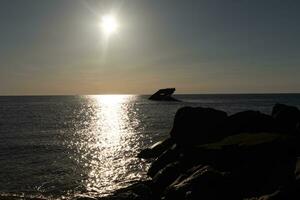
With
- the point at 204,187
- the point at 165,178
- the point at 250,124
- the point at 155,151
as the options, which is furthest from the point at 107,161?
the point at 204,187

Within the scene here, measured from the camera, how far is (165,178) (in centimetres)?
2350

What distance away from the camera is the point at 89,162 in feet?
116

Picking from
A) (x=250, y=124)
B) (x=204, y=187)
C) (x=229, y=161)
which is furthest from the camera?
(x=250, y=124)

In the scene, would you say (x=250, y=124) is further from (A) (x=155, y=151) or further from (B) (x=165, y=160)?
(A) (x=155, y=151)

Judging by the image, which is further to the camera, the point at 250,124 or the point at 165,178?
the point at 250,124

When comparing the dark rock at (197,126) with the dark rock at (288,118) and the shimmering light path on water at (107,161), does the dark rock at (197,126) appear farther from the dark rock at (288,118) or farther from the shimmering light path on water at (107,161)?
the shimmering light path on water at (107,161)

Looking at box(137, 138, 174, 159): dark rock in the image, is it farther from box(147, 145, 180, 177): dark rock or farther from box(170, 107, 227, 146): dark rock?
box(147, 145, 180, 177): dark rock

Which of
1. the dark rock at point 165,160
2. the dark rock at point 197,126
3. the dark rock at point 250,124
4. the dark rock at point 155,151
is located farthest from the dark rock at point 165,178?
the dark rock at point 155,151

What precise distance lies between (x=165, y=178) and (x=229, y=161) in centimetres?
505

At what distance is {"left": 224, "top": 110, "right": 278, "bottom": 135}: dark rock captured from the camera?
25.4 m

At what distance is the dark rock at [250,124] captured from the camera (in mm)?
25406

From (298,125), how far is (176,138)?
938 centimetres

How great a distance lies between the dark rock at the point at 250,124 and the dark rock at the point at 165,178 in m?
5.42

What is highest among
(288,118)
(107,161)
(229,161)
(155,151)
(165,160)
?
(288,118)
